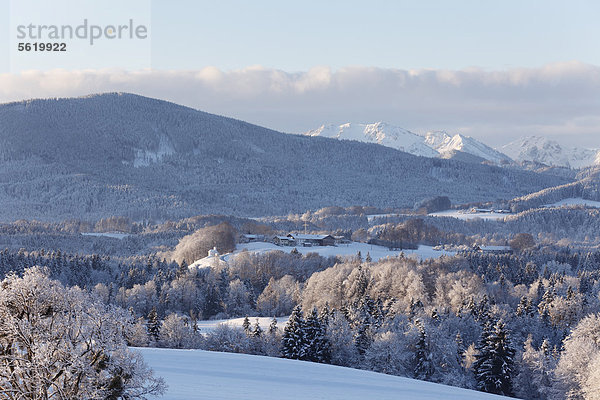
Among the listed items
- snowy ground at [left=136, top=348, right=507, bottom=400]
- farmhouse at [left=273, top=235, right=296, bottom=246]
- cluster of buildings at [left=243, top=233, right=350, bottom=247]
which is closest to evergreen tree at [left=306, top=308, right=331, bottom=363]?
snowy ground at [left=136, top=348, right=507, bottom=400]

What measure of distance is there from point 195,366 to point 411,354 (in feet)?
76.9

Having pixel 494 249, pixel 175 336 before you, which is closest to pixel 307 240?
pixel 494 249

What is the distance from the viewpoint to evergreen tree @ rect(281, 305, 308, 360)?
55.3 meters

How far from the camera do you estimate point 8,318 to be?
18938 mm

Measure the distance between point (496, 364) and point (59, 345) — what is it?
40536 millimetres

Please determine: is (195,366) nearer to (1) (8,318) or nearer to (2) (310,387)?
(2) (310,387)

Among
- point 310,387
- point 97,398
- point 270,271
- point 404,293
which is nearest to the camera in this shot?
point 97,398

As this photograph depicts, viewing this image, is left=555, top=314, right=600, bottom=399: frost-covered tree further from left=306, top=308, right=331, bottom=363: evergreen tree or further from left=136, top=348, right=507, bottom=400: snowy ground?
left=306, top=308, right=331, bottom=363: evergreen tree

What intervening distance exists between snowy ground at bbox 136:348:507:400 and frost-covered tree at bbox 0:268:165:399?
9.28m

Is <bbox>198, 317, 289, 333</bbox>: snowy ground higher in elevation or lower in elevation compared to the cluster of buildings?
lower

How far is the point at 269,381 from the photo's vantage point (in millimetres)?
38281

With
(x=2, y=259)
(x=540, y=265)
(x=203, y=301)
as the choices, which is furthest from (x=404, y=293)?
(x=2, y=259)

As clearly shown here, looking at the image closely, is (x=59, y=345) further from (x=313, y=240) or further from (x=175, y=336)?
(x=313, y=240)

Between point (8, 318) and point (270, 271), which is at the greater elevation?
point (8, 318)
